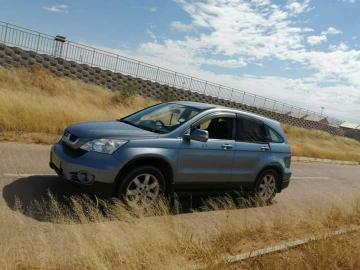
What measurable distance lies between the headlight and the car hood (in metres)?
0.08

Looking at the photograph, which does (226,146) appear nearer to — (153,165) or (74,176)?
(153,165)

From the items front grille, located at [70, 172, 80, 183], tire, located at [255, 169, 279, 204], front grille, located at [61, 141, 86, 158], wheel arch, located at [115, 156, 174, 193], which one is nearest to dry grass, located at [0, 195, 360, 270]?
front grille, located at [70, 172, 80, 183]

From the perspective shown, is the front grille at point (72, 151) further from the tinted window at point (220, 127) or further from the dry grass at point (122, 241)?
the tinted window at point (220, 127)

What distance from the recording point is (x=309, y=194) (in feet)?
38.5

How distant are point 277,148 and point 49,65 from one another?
64.5 feet

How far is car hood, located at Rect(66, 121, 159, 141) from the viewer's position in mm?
6711

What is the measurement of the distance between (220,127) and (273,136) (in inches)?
68.4

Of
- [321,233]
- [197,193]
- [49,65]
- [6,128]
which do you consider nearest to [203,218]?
[197,193]

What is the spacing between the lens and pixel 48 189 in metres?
7.34

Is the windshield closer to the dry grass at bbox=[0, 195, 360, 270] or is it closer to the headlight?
the headlight

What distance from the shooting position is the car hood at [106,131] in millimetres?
6711

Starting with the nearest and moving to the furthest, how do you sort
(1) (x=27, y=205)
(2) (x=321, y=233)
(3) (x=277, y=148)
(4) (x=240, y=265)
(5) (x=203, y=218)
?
1. (4) (x=240, y=265)
2. (1) (x=27, y=205)
3. (2) (x=321, y=233)
4. (5) (x=203, y=218)
5. (3) (x=277, y=148)

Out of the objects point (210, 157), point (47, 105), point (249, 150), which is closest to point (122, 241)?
point (210, 157)

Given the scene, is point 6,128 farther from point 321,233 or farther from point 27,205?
point 321,233
